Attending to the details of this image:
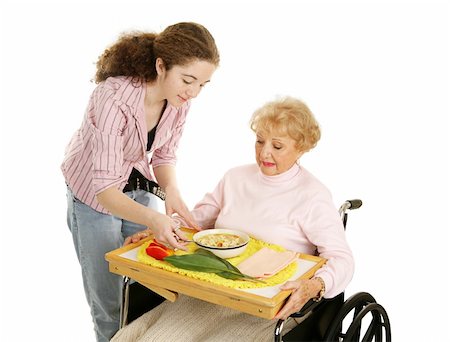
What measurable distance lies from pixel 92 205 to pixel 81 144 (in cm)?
25

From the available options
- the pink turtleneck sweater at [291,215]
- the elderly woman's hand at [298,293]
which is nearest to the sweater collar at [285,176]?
the pink turtleneck sweater at [291,215]

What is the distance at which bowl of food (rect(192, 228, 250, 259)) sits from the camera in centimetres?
244

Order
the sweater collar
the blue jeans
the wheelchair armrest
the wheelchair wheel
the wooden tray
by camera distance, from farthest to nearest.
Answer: the blue jeans → the sweater collar → the wheelchair wheel → the wheelchair armrest → the wooden tray

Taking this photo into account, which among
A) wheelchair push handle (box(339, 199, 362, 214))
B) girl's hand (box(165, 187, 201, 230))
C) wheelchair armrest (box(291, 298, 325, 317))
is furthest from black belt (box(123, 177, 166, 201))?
wheelchair armrest (box(291, 298, 325, 317))

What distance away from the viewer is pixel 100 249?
2.84m

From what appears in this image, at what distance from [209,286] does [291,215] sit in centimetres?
48

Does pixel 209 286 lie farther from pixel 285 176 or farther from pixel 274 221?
pixel 285 176

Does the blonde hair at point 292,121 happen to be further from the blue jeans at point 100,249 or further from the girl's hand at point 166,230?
the blue jeans at point 100,249

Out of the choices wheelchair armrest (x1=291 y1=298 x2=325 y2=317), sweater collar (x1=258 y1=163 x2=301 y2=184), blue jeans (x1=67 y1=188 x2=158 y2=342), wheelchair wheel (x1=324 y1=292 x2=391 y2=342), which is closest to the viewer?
wheelchair armrest (x1=291 y1=298 x2=325 y2=317)

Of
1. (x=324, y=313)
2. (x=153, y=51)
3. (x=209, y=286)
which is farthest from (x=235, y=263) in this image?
(x=153, y=51)

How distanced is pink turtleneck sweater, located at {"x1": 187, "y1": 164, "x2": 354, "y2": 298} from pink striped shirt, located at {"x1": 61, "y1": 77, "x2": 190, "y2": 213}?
366mm

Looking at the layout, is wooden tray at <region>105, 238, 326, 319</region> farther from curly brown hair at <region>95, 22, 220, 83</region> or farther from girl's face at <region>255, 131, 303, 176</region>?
curly brown hair at <region>95, 22, 220, 83</region>

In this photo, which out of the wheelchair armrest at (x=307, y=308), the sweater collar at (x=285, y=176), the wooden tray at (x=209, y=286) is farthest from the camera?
the sweater collar at (x=285, y=176)

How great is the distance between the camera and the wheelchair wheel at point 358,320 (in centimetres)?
240
